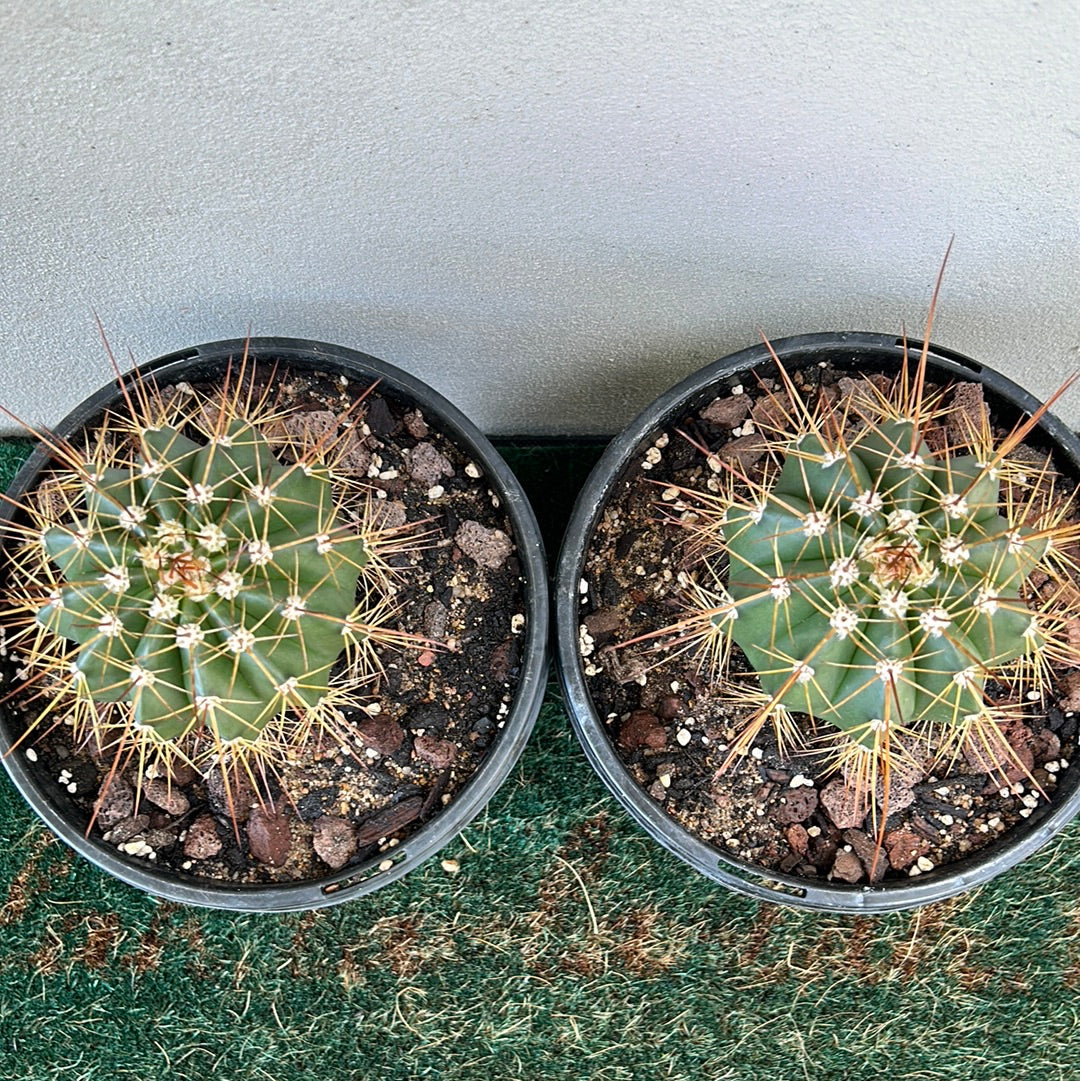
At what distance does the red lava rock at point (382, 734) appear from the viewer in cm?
132

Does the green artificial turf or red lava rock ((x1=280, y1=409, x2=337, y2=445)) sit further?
the green artificial turf

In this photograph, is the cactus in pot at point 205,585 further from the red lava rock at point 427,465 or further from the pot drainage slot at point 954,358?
the pot drainage slot at point 954,358

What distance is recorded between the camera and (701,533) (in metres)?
1.22

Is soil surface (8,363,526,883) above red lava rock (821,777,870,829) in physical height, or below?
above

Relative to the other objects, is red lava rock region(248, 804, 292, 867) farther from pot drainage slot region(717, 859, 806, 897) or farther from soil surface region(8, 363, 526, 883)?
pot drainage slot region(717, 859, 806, 897)

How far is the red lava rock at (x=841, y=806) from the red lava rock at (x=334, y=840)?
0.63 meters

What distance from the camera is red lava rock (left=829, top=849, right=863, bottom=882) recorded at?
4.42ft

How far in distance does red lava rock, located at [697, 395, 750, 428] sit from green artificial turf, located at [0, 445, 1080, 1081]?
558 millimetres

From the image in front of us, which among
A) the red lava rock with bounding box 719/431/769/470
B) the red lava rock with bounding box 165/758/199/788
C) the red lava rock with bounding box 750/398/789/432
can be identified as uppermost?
the red lava rock with bounding box 750/398/789/432

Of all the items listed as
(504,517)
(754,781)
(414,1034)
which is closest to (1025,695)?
(754,781)

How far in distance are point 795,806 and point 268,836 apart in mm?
701

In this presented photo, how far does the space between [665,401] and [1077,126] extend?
534mm

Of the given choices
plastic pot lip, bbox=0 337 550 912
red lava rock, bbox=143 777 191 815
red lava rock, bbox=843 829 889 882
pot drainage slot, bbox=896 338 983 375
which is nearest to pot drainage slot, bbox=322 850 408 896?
plastic pot lip, bbox=0 337 550 912

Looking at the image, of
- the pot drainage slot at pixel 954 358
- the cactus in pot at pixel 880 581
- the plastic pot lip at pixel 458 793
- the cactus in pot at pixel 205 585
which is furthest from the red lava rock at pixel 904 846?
the cactus in pot at pixel 205 585
